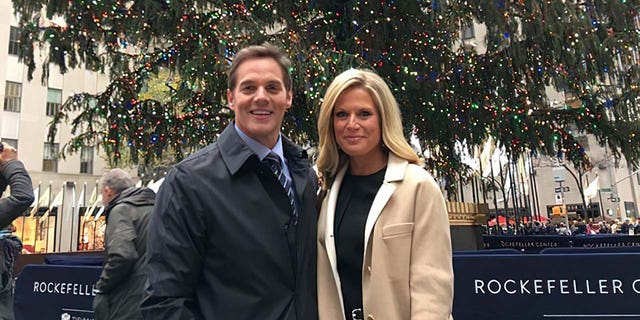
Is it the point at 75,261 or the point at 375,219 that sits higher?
the point at 375,219

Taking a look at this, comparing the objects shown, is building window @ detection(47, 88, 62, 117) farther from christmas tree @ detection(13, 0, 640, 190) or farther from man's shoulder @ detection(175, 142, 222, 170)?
man's shoulder @ detection(175, 142, 222, 170)

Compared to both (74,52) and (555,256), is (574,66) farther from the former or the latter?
(74,52)

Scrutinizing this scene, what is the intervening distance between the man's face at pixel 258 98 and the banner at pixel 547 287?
290cm

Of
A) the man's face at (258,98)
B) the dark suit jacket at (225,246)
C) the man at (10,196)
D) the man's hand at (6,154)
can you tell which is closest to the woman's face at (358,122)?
the man's face at (258,98)

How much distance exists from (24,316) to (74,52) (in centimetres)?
478

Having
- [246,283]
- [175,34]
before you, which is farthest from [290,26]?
[246,283]

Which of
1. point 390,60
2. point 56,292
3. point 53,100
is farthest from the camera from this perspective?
point 53,100

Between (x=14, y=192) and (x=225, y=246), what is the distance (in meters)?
3.90

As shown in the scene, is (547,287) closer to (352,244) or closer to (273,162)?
(352,244)

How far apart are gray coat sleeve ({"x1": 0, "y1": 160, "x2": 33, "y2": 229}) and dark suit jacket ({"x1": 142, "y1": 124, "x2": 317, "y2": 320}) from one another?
3.67m

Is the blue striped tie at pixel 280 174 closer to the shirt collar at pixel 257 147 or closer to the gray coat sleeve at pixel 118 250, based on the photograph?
the shirt collar at pixel 257 147

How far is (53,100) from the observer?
120 feet

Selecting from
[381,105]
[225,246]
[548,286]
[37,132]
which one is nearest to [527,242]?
[548,286]

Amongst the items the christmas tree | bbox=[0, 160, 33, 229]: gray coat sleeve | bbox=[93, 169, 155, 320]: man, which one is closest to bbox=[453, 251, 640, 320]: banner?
bbox=[93, 169, 155, 320]: man
